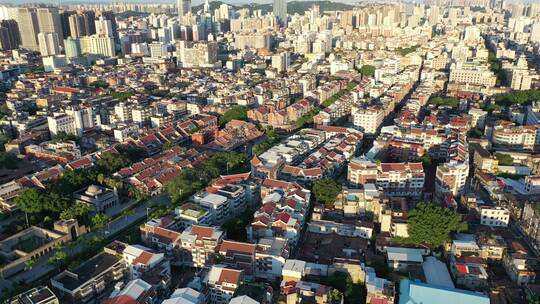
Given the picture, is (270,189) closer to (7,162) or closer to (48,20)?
(7,162)

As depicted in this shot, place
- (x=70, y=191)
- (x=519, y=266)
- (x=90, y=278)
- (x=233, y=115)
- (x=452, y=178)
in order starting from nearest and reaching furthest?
(x=90, y=278) < (x=519, y=266) < (x=452, y=178) < (x=70, y=191) < (x=233, y=115)

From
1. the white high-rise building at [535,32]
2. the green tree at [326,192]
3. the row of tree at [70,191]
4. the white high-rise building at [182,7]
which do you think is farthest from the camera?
the white high-rise building at [182,7]

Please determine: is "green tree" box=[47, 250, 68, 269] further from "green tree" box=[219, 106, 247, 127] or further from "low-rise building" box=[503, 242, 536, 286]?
"green tree" box=[219, 106, 247, 127]

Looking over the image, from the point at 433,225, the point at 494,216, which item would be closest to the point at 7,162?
the point at 433,225

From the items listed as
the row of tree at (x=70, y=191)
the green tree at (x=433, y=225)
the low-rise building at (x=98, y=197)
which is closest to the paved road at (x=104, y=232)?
the row of tree at (x=70, y=191)

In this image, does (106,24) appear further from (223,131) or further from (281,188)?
(281,188)

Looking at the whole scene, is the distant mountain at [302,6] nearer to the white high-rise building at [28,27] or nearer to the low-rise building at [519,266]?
the white high-rise building at [28,27]
